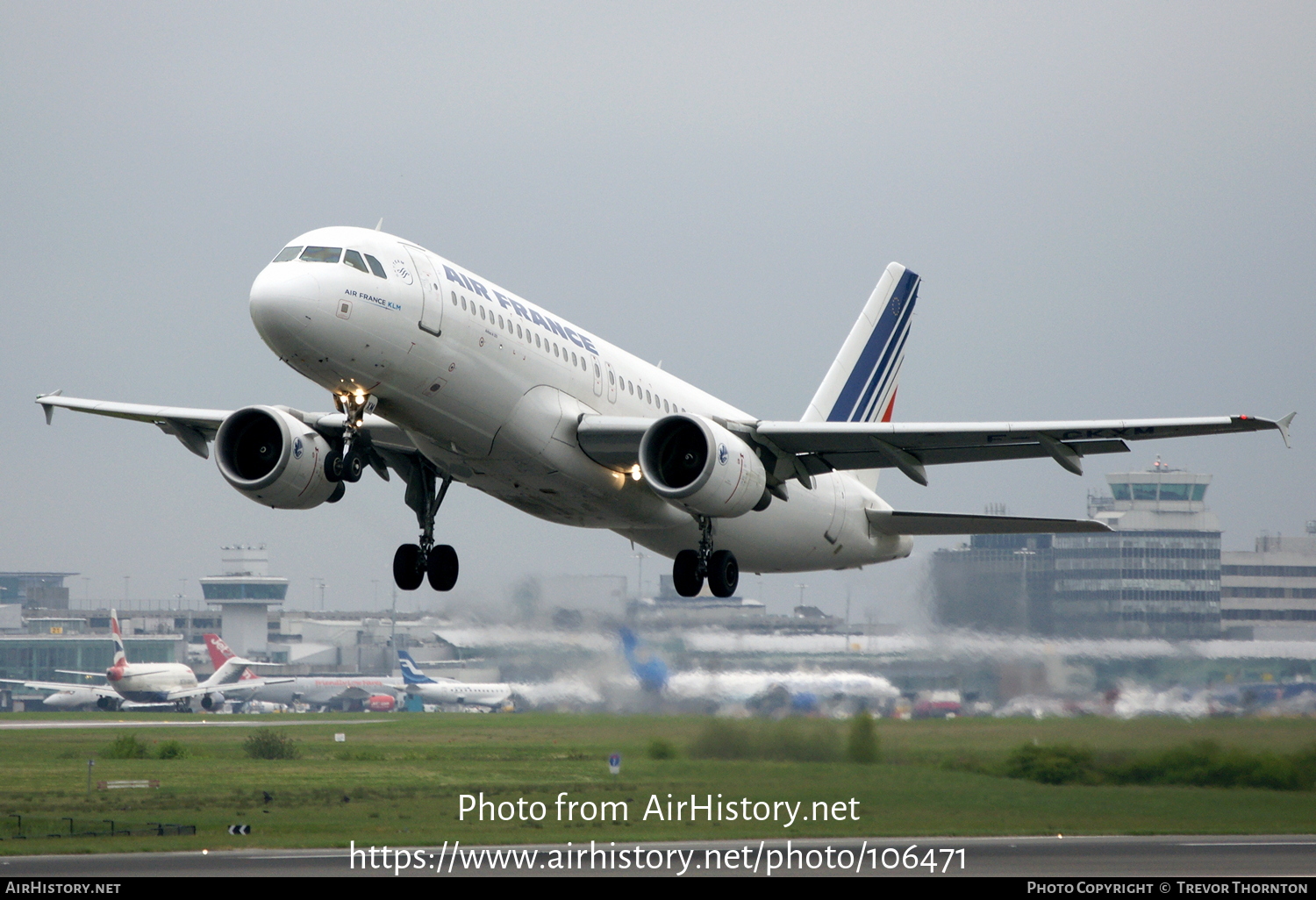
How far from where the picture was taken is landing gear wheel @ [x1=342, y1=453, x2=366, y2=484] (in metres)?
25.2

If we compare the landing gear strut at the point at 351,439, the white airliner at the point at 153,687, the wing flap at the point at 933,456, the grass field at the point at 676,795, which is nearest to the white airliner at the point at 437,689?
the white airliner at the point at 153,687

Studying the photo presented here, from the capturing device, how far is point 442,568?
2933 cm

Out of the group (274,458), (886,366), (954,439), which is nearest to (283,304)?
(274,458)

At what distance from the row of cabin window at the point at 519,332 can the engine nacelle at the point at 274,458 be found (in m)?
4.18

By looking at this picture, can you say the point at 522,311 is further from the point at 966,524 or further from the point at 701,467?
the point at 966,524

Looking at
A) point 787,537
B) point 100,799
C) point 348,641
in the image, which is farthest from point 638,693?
point 348,641

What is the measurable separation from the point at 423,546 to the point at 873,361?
1417cm

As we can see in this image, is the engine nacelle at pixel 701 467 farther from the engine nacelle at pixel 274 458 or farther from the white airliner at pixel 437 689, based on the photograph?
the white airliner at pixel 437 689

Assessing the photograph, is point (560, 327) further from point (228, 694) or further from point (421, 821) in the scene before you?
point (228, 694)

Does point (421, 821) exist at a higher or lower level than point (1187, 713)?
lower

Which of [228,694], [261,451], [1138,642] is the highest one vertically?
[261,451]

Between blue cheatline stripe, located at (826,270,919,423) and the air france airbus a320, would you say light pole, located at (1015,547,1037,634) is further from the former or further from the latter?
blue cheatline stripe, located at (826,270,919,423)

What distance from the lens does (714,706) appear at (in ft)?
117

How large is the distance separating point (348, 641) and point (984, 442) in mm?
55370
